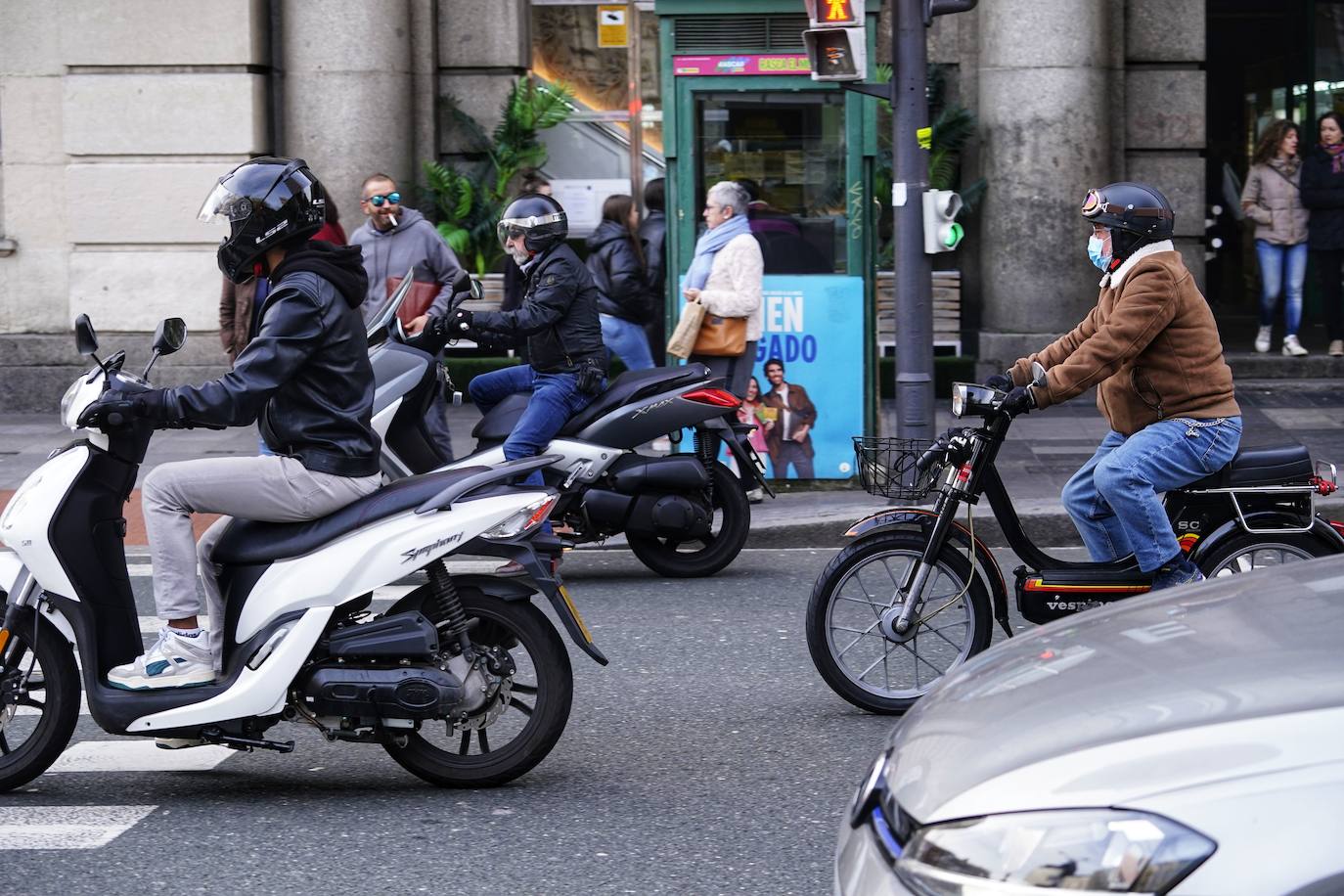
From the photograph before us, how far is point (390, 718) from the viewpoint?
493 centimetres

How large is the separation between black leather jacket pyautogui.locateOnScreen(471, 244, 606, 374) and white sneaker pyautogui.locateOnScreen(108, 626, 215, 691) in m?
3.37

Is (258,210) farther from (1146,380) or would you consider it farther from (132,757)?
(1146,380)

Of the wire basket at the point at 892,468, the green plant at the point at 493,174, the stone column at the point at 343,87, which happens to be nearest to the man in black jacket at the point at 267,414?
the wire basket at the point at 892,468

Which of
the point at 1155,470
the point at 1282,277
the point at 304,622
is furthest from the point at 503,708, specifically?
the point at 1282,277

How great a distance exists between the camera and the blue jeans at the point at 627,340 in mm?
10914

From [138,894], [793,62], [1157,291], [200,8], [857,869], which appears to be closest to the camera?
[857,869]

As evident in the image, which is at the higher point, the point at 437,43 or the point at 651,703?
the point at 437,43

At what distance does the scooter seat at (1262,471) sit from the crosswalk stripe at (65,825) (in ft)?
11.5

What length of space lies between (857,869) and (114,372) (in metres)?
2.85

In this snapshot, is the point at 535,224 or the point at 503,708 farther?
the point at 535,224

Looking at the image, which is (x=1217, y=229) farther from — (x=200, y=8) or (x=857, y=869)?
(x=857, y=869)

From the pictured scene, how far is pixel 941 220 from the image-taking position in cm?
936

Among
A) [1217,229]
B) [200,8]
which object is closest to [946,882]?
[200,8]

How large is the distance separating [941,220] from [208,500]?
534cm
